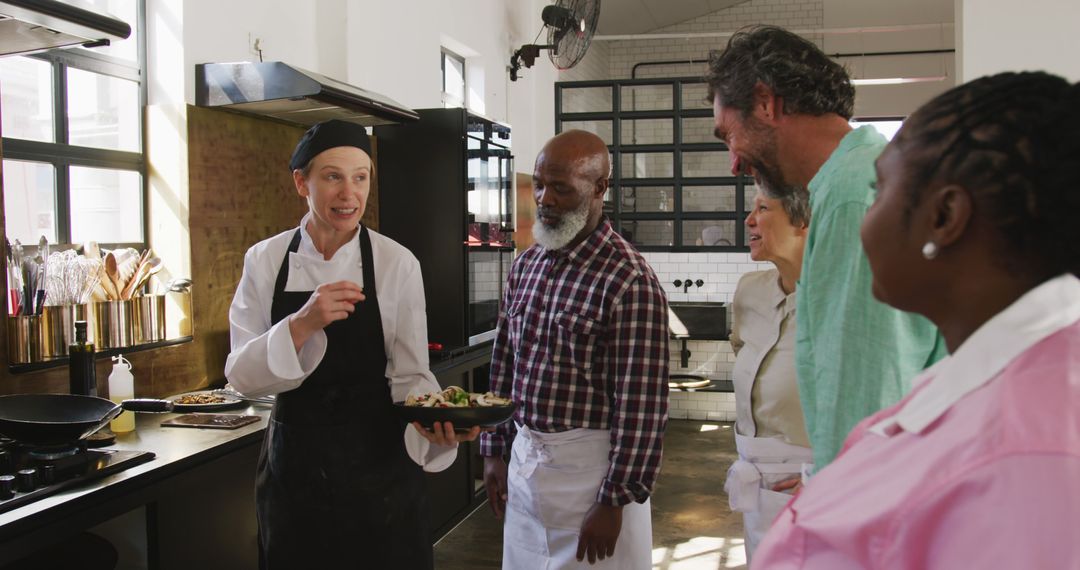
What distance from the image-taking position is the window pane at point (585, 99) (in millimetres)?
10195

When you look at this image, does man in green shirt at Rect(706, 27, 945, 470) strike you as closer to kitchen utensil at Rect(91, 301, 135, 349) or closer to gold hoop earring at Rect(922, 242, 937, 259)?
gold hoop earring at Rect(922, 242, 937, 259)

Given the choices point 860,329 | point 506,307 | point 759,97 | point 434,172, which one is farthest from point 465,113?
point 860,329

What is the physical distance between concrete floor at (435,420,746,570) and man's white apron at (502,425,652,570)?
1939mm

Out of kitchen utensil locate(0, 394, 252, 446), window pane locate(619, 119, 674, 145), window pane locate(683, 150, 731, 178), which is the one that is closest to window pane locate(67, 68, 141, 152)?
kitchen utensil locate(0, 394, 252, 446)

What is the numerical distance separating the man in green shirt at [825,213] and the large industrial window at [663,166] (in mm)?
5092

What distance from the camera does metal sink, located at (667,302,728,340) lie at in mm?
7949

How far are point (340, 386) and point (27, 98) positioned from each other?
6.24ft

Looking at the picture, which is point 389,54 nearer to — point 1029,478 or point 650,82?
point 650,82

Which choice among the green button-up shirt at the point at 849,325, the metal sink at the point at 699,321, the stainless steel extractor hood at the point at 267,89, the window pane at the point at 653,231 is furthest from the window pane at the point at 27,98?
the window pane at the point at 653,231

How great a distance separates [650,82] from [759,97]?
6.78m

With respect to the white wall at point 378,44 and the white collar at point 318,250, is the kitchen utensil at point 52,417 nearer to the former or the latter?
the white collar at point 318,250

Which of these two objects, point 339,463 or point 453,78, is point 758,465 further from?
point 453,78

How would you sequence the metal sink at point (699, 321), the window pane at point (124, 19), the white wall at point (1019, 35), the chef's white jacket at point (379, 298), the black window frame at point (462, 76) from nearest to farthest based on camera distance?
the chef's white jacket at point (379, 298) → the window pane at point (124, 19) → the white wall at point (1019, 35) → the black window frame at point (462, 76) → the metal sink at point (699, 321)

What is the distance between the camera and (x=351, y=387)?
232 cm
